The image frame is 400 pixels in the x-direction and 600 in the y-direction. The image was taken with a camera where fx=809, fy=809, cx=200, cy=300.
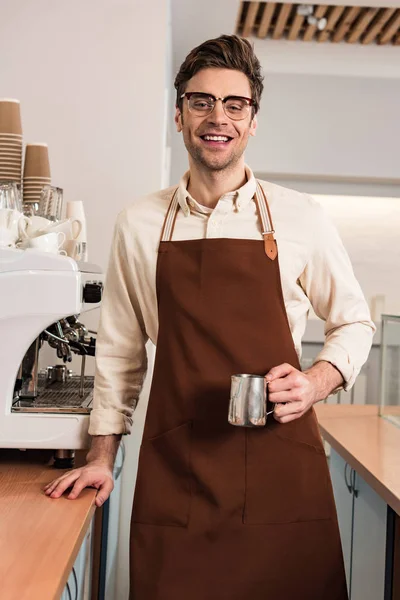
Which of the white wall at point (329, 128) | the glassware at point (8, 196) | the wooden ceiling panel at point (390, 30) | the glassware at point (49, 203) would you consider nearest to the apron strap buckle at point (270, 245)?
the glassware at point (8, 196)

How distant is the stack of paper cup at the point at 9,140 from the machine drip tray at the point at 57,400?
0.60 m

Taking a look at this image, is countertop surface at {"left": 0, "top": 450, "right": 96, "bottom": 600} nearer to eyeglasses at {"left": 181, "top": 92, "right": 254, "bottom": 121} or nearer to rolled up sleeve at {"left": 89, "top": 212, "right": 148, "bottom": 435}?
rolled up sleeve at {"left": 89, "top": 212, "right": 148, "bottom": 435}

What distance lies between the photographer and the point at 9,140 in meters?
2.27

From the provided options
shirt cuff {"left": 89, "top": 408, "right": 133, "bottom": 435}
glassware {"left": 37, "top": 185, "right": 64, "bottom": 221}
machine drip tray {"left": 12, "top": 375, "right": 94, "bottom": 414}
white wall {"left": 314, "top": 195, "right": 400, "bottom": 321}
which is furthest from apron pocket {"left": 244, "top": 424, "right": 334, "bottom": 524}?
white wall {"left": 314, "top": 195, "right": 400, "bottom": 321}

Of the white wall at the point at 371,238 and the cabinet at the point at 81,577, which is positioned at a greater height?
the white wall at the point at 371,238

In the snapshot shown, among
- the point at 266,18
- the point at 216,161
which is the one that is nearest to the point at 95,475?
the point at 216,161

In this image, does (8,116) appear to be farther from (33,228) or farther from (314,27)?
(314,27)

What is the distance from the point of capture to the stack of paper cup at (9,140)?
2.26m

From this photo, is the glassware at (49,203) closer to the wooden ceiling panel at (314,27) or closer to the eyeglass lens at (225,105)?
the eyeglass lens at (225,105)

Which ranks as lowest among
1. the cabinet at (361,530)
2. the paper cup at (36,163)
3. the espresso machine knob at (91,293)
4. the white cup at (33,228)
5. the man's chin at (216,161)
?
the cabinet at (361,530)

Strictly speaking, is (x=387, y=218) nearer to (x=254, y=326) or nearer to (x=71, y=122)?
(x=71, y=122)

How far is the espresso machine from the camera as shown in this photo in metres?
1.66

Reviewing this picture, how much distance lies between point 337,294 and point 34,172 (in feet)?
3.69

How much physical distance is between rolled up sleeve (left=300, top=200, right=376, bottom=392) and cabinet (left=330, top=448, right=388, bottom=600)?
0.73 m
